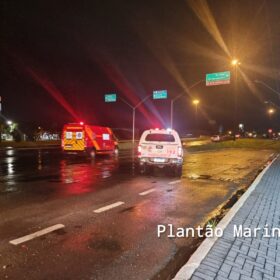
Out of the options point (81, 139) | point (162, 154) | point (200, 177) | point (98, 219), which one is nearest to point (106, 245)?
point (98, 219)

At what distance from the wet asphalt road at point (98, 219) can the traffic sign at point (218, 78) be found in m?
25.6

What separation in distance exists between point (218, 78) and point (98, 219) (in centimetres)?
3352

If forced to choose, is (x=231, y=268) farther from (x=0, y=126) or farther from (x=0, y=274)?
→ (x=0, y=126)

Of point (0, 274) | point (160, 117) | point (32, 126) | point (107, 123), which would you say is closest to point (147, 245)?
point (0, 274)

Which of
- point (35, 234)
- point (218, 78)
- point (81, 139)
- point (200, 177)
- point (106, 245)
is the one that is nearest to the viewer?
point (106, 245)

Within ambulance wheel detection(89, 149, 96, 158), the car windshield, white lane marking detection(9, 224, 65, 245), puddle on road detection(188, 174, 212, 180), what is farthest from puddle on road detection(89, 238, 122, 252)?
ambulance wheel detection(89, 149, 96, 158)

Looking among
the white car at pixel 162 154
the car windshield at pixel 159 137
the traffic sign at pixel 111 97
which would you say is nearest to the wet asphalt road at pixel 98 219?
the white car at pixel 162 154

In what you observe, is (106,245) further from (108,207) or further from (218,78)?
(218,78)

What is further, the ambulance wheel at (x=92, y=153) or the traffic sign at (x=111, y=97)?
the traffic sign at (x=111, y=97)

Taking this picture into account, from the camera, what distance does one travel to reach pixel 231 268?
459 cm

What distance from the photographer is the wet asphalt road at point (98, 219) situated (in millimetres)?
4895

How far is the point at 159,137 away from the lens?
53.1 ft

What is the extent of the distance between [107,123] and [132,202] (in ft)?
249

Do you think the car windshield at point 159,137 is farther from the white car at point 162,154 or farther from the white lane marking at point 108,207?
the white lane marking at point 108,207
